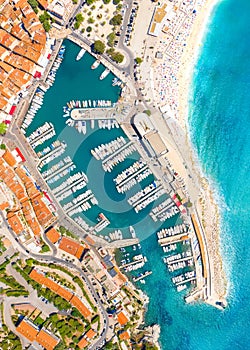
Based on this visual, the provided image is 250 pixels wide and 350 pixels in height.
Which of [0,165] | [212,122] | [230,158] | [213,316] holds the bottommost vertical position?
[213,316]

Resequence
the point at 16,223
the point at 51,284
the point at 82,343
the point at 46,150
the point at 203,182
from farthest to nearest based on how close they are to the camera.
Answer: the point at 46,150, the point at 203,182, the point at 16,223, the point at 51,284, the point at 82,343

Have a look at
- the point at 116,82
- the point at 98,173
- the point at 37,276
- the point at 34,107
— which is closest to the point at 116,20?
the point at 116,82

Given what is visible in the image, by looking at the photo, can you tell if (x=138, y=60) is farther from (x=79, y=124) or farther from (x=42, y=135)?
(x=42, y=135)

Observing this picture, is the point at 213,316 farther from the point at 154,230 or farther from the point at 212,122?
the point at 212,122

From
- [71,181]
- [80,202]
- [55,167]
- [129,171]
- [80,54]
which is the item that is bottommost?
[80,202]

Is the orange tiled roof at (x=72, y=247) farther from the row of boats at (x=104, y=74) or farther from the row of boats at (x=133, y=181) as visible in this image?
the row of boats at (x=104, y=74)

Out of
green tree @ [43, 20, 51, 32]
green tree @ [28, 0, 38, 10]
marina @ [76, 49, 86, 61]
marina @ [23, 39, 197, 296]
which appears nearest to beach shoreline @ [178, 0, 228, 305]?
marina @ [23, 39, 197, 296]

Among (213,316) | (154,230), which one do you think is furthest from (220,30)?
(213,316)
